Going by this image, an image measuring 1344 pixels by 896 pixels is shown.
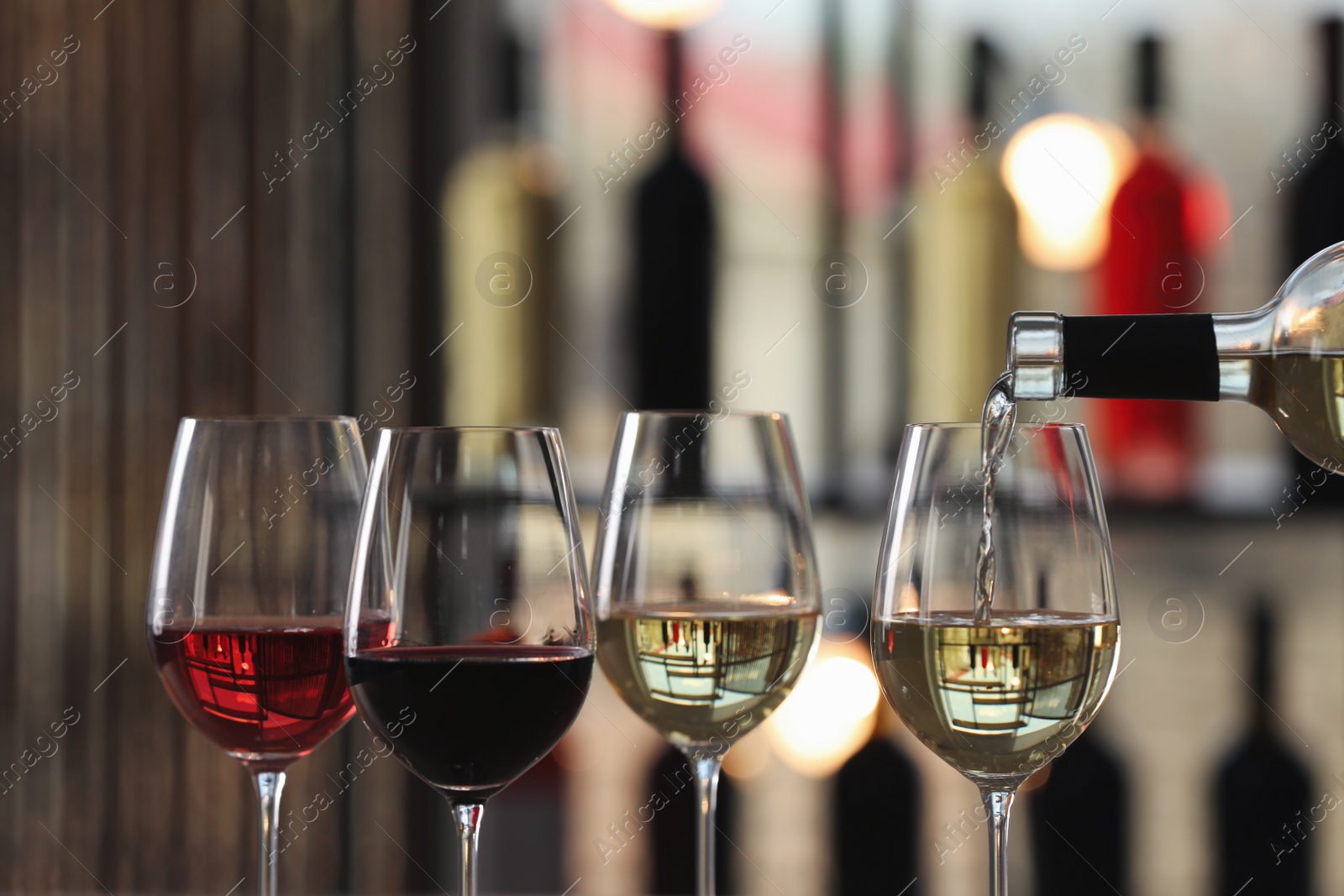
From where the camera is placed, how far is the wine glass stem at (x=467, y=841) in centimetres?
62

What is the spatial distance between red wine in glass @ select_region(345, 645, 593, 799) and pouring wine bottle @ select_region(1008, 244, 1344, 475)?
254mm

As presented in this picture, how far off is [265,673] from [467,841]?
15 cm

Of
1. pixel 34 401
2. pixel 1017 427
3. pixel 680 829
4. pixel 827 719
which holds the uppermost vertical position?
pixel 34 401

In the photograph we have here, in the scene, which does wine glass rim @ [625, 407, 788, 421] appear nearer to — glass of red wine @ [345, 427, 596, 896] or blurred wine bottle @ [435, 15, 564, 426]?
glass of red wine @ [345, 427, 596, 896]

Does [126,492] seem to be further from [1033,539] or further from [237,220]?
[1033,539]

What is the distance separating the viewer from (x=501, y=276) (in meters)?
1.47

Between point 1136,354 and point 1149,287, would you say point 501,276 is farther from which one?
point 1136,354

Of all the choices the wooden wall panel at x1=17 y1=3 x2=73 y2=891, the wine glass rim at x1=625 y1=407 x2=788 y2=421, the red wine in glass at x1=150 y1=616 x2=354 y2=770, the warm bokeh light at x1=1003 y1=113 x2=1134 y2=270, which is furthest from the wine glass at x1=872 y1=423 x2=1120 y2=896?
the wooden wall panel at x1=17 y1=3 x2=73 y2=891

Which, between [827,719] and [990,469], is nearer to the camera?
[990,469]

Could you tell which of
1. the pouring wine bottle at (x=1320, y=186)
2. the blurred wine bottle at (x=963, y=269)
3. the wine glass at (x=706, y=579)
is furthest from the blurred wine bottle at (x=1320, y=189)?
the wine glass at (x=706, y=579)

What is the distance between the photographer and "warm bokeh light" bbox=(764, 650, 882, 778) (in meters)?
1.49

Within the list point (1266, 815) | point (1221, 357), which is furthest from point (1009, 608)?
point (1266, 815)

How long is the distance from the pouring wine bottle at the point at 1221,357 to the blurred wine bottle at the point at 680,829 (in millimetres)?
873

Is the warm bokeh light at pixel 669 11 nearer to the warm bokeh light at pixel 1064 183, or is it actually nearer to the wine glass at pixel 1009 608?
the warm bokeh light at pixel 1064 183
